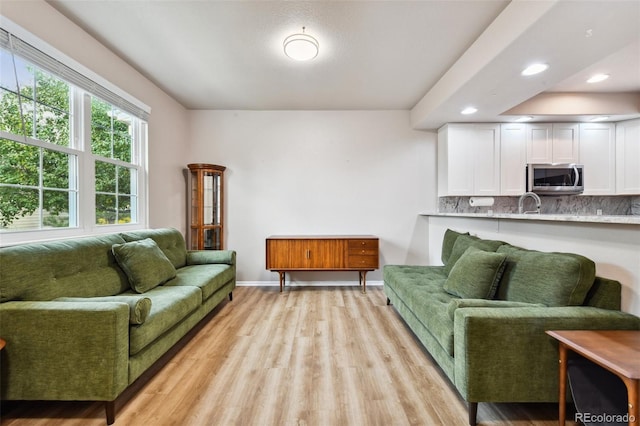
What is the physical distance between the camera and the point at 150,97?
10.5 feet

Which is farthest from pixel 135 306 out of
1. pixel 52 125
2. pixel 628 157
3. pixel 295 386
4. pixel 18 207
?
pixel 628 157

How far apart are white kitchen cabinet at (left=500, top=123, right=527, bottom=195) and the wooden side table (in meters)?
2.87

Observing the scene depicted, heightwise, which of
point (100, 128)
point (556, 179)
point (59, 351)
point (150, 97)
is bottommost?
point (59, 351)

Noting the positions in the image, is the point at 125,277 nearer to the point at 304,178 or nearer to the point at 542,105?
the point at 304,178

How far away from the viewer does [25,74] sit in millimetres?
1898

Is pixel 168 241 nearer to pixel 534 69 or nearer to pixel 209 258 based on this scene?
pixel 209 258

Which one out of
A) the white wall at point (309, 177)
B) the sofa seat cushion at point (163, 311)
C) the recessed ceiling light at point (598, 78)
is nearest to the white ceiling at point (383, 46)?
the recessed ceiling light at point (598, 78)

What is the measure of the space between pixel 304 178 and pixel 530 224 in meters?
2.85

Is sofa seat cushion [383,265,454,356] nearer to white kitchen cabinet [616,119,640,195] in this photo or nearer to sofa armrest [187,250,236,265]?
sofa armrest [187,250,236,265]

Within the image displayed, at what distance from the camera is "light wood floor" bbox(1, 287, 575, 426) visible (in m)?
1.49

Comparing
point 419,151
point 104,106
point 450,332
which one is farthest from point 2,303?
point 419,151

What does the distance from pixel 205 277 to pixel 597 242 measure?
3.05 meters

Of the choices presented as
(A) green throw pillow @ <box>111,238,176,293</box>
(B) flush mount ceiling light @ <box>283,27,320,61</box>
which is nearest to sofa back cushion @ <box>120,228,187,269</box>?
(A) green throw pillow @ <box>111,238,176,293</box>

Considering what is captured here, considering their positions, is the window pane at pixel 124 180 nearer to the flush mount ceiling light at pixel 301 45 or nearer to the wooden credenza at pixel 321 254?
the wooden credenza at pixel 321 254
